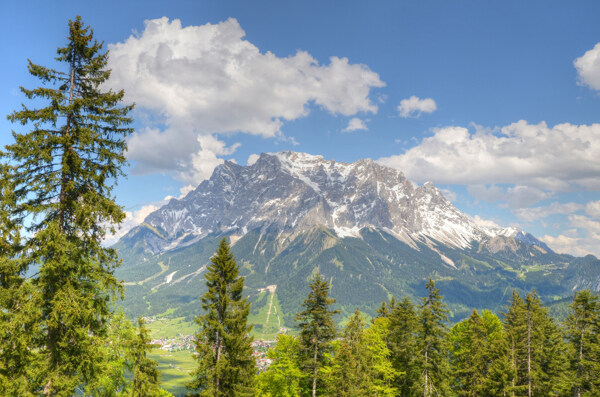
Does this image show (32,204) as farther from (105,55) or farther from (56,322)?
(105,55)

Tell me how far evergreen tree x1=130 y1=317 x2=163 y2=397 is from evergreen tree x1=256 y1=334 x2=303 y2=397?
35.3ft

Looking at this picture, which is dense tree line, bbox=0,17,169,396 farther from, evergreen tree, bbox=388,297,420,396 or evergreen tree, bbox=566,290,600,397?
evergreen tree, bbox=566,290,600,397

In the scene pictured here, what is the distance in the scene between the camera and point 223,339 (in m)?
24.0

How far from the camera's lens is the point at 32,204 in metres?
13.7

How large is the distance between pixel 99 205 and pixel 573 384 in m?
50.7

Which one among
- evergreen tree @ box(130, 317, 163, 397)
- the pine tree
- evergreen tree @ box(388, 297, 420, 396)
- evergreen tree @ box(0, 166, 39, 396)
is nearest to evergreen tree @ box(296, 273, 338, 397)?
the pine tree

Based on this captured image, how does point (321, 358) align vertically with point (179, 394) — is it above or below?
above

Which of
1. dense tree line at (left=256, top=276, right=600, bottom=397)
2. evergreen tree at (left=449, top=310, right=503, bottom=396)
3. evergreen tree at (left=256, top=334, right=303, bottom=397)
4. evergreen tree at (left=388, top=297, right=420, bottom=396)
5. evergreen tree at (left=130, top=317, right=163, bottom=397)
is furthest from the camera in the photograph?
evergreen tree at (left=449, top=310, right=503, bottom=396)

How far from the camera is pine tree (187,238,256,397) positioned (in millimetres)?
23547

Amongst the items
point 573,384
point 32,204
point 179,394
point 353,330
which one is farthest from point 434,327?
point 179,394

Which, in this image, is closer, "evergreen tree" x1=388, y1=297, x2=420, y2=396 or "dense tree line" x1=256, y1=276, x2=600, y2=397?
"dense tree line" x1=256, y1=276, x2=600, y2=397

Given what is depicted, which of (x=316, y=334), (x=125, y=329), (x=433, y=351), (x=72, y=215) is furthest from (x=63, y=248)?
(x=433, y=351)

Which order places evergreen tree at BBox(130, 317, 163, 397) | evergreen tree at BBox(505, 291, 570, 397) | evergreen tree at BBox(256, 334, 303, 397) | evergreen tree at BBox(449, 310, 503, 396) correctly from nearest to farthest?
evergreen tree at BBox(130, 317, 163, 397) → evergreen tree at BBox(256, 334, 303, 397) → evergreen tree at BBox(449, 310, 503, 396) → evergreen tree at BBox(505, 291, 570, 397)

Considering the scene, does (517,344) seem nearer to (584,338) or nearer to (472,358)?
(584,338)
